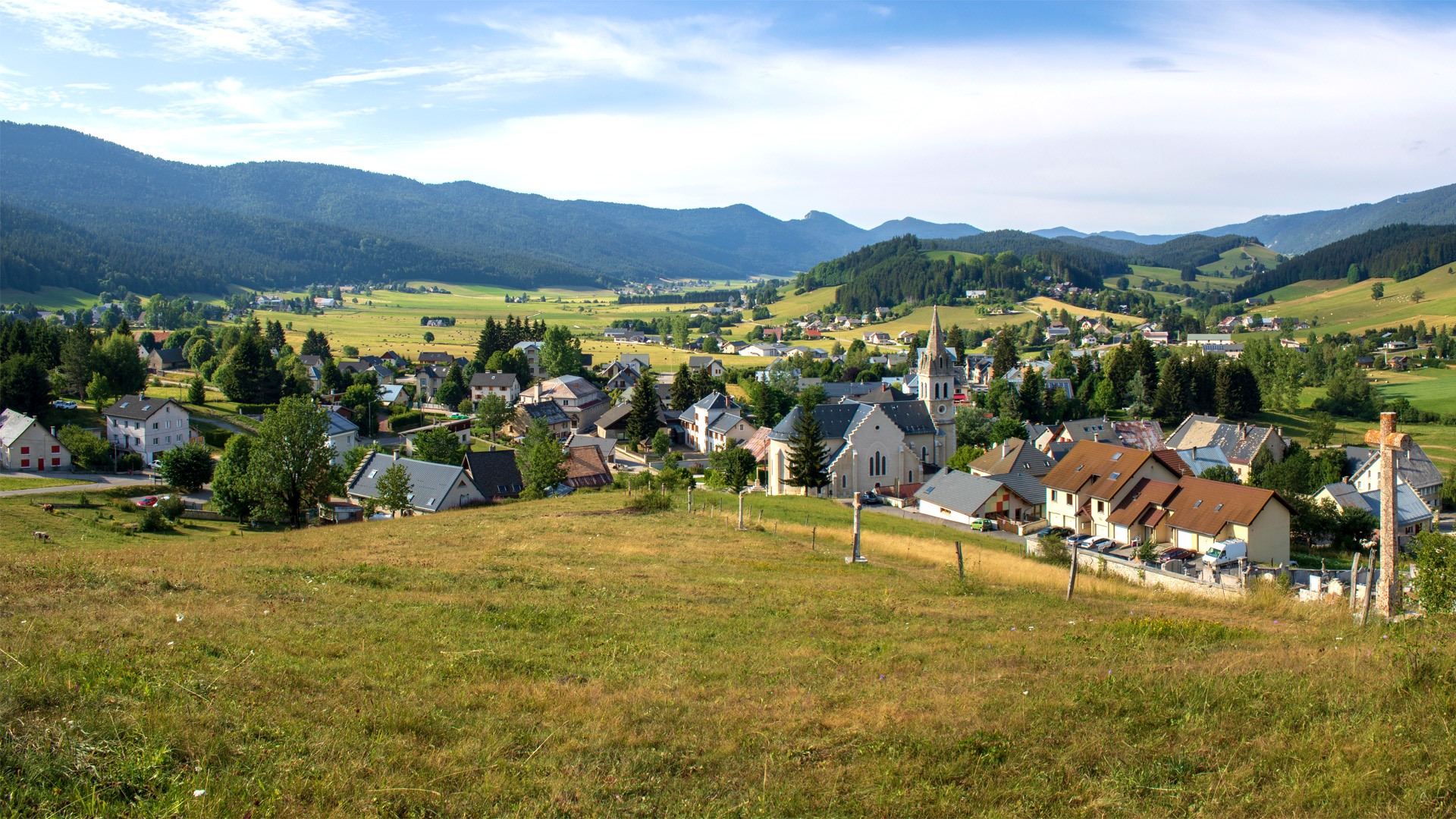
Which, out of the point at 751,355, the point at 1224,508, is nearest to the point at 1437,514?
the point at 1224,508

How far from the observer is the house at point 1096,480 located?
45406 millimetres

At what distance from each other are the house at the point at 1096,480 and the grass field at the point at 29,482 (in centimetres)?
5682

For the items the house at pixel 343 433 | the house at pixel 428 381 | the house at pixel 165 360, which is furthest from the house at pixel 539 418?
the house at pixel 165 360

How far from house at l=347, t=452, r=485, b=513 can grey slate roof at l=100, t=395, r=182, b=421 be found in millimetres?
19394

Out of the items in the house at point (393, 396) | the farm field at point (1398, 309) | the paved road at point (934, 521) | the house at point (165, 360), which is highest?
the farm field at point (1398, 309)

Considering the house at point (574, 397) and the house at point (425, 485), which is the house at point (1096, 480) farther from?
the house at point (574, 397)

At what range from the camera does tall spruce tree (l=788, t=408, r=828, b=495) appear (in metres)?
52.9

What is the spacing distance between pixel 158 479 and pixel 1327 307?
778 feet

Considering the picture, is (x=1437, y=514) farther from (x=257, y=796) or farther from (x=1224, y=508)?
(x=257, y=796)

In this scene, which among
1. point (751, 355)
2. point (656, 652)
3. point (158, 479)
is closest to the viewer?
point (656, 652)

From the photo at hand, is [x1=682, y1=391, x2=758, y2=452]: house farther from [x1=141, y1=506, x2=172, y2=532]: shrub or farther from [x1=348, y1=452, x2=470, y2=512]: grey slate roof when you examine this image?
[x1=141, y1=506, x2=172, y2=532]: shrub

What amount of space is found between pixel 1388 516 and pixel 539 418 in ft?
217

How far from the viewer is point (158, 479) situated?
1960 inches

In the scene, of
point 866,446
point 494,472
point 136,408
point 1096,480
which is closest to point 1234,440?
point 1096,480
